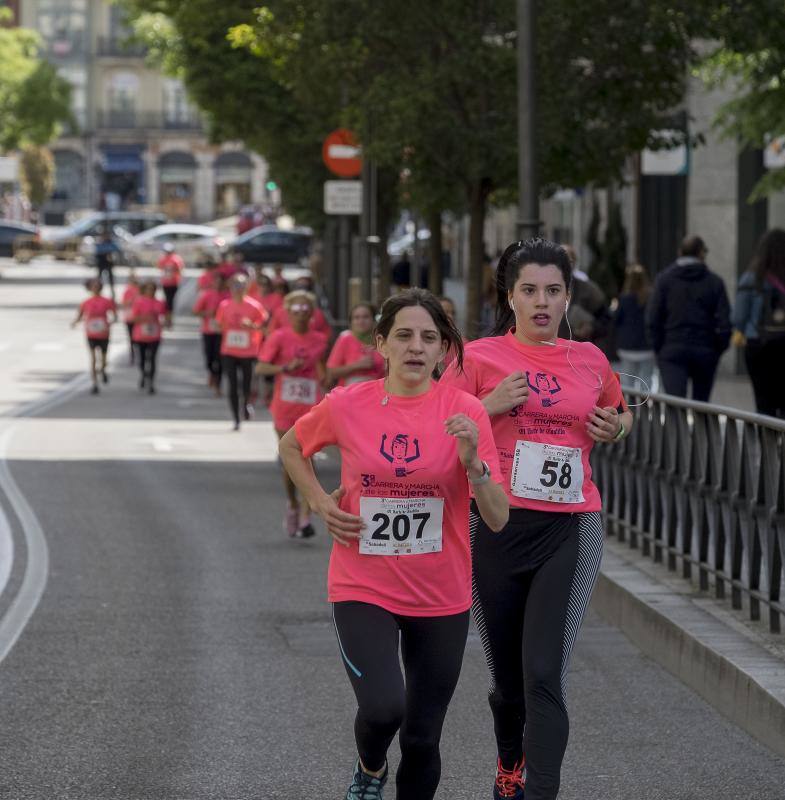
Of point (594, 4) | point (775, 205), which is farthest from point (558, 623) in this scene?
point (775, 205)

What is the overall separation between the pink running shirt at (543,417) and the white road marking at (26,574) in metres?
3.95

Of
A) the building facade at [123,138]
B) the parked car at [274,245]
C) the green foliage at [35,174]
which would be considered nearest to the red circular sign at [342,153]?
the parked car at [274,245]

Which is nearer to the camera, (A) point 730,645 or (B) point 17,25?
(A) point 730,645

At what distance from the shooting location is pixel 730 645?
27.8 feet

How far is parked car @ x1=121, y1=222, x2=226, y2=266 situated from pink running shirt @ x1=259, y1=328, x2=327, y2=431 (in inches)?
2403

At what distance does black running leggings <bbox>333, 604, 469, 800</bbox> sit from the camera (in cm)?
545

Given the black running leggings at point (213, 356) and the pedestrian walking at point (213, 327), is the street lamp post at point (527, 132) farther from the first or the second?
the black running leggings at point (213, 356)

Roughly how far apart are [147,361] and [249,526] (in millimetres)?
15088

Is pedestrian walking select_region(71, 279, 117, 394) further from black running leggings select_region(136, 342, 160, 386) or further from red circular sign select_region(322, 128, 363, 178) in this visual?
red circular sign select_region(322, 128, 363, 178)

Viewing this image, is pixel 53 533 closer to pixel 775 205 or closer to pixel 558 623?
pixel 558 623

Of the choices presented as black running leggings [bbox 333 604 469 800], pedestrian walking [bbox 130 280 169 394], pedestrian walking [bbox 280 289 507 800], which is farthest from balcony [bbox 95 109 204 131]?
black running leggings [bbox 333 604 469 800]

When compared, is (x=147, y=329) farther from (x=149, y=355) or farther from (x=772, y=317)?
(x=772, y=317)

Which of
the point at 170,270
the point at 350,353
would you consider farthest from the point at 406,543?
the point at 170,270

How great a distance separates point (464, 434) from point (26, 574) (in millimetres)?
7129
